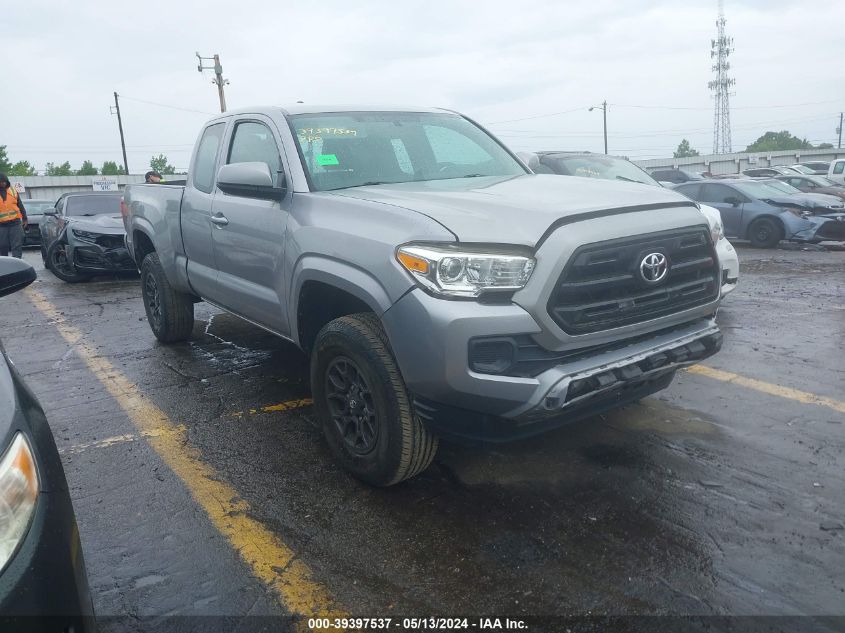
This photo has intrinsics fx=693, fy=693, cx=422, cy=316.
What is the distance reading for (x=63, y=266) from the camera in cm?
1125

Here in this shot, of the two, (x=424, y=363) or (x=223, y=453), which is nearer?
(x=424, y=363)

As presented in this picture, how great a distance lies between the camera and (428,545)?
288 cm

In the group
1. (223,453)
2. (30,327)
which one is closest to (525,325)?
(223,453)

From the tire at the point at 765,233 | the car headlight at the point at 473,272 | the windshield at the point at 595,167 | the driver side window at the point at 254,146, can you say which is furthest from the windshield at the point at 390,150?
the tire at the point at 765,233

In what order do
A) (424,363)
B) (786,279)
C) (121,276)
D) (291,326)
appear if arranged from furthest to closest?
1. (121,276)
2. (786,279)
3. (291,326)
4. (424,363)

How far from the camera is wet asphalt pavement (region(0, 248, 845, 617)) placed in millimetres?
2553

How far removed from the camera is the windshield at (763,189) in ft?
42.5

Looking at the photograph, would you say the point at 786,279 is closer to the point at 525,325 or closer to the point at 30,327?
the point at 525,325

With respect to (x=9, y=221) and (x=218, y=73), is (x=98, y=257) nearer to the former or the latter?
(x=9, y=221)

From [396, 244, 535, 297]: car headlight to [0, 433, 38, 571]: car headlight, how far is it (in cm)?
156

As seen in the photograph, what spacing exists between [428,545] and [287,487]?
91cm

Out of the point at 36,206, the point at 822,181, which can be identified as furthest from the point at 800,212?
the point at 36,206

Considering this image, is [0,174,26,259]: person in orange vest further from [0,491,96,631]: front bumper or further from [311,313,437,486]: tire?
[0,491,96,631]: front bumper

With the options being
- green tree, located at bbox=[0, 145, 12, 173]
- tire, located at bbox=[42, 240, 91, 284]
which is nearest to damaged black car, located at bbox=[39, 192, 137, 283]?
tire, located at bbox=[42, 240, 91, 284]
